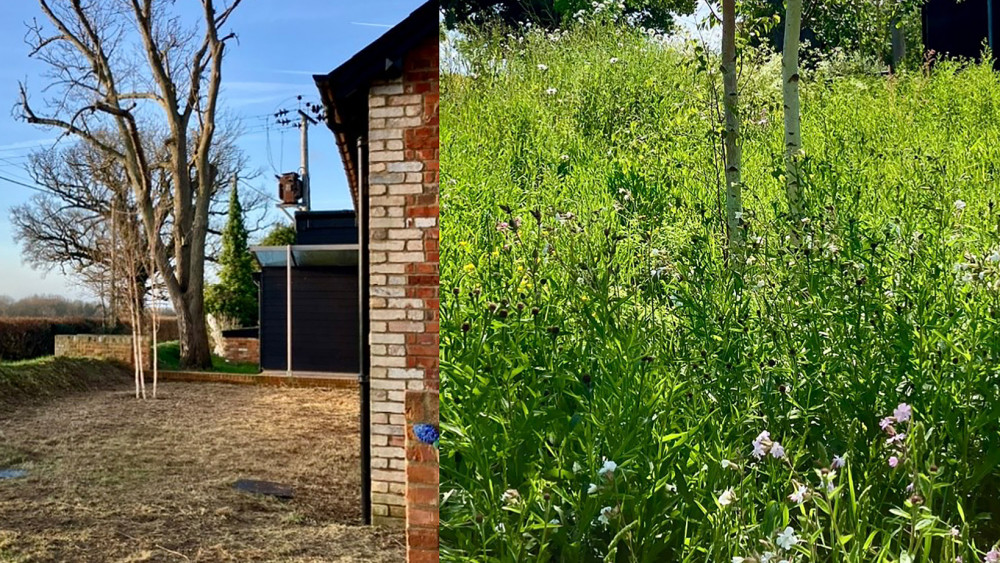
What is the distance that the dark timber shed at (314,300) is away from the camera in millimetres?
6961

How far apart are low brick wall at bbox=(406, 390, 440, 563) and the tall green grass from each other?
10cm

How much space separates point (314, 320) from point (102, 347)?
2.04 meters

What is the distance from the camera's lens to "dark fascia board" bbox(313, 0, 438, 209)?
90.7 inches

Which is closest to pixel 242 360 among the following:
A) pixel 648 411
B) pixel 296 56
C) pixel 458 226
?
pixel 296 56

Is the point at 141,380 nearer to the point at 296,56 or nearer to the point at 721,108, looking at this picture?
the point at 296,56

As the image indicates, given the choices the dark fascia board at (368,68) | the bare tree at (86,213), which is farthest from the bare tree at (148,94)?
the dark fascia board at (368,68)

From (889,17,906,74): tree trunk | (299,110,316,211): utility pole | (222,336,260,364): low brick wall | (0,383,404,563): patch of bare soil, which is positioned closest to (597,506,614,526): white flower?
(889,17,906,74): tree trunk

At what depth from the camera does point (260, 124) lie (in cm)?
423

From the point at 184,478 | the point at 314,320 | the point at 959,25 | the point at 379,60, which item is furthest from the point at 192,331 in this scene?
the point at 959,25

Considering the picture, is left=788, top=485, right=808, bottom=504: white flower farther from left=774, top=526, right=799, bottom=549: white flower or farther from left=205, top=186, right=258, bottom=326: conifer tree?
left=205, top=186, right=258, bottom=326: conifer tree

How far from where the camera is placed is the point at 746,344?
1.67m

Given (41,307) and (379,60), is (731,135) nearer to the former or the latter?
A: (379,60)

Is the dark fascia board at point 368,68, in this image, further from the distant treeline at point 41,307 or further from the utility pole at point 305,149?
the distant treeline at point 41,307

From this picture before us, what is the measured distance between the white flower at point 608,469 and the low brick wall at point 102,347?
4772mm
